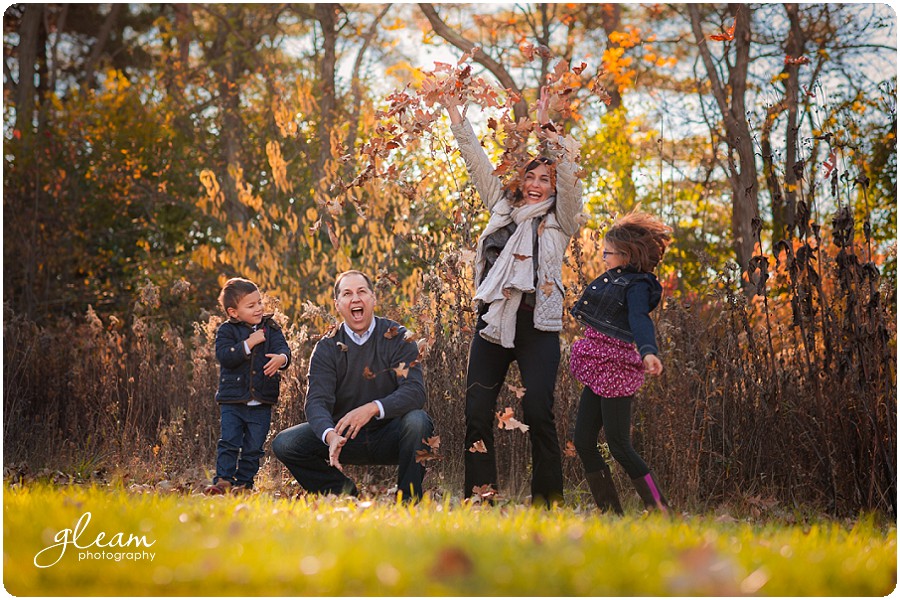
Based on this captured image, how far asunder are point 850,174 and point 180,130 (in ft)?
32.7

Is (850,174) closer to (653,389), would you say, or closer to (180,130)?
(653,389)

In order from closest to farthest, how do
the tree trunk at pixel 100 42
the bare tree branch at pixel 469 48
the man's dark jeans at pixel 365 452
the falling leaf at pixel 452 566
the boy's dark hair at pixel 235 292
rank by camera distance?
the falling leaf at pixel 452 566 → the man's dark jeans at pixel 365 452 → the boy's dark hair at pixel 235 292 → the bare tree branch at pixel 469 48 → the tree trunk at pixel 100 42

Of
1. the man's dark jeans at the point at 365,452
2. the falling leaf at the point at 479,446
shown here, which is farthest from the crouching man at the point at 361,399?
the falling leaf at the point at 479,446

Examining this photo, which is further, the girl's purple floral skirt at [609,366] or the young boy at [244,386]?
the young boy at [244,386]

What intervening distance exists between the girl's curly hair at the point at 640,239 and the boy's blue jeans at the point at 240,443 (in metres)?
2.01

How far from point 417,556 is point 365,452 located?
170 cm

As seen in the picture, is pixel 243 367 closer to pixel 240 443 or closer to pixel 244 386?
pixel 244 386

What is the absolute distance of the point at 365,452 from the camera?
418cm

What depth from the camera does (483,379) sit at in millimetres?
4023

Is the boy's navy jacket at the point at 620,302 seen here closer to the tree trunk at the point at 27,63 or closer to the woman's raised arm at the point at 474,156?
the woman's raised arm at the point at 474,156

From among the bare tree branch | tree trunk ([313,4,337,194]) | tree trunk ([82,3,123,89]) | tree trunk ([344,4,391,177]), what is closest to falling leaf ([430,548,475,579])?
tree trunk ([344,4,391,177])

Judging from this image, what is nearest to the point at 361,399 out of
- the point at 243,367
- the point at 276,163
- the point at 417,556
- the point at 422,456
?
the point at 422,456

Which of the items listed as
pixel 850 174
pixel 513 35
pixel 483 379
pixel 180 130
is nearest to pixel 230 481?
pixel 483 379

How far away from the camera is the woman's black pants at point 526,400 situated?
12.9 feet
